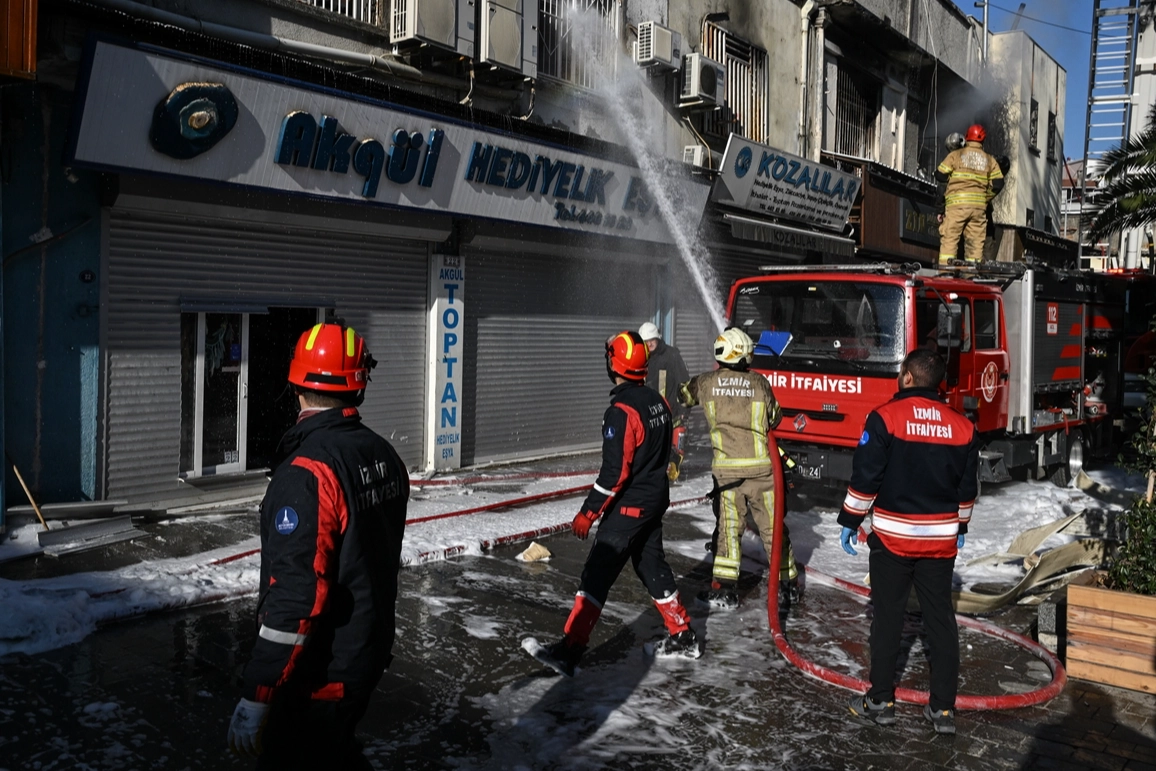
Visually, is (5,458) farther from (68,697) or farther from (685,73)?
(685,73)

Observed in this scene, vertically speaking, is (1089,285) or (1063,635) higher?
(1089,285)

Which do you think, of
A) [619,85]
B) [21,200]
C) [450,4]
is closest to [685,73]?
[619,85]

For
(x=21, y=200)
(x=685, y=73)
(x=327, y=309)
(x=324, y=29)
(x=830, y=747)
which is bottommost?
(x=830, y=747)

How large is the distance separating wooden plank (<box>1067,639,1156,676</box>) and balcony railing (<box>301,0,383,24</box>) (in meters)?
8.43

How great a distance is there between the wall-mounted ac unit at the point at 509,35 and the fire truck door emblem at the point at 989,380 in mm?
6103

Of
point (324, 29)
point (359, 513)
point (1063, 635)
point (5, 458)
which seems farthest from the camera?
point (324, 29)

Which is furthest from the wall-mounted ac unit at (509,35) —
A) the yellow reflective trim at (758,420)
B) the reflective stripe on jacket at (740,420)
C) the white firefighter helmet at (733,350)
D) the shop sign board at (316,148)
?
the yellow reflective trim at (758,420)

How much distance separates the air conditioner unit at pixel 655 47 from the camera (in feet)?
44.1

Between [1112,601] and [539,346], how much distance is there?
27.2ft

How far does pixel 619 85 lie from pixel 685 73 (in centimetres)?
130

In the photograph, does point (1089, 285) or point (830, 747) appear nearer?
point (830, 747)

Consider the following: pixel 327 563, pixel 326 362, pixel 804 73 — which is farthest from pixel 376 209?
pixel 804 73

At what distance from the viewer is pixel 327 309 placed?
1006cm

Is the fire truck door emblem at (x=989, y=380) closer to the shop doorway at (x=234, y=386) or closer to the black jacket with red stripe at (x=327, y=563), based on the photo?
the shop doorway at (x=234, y=386)
